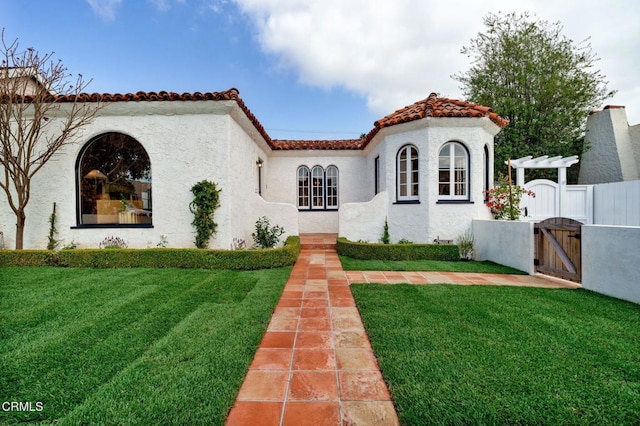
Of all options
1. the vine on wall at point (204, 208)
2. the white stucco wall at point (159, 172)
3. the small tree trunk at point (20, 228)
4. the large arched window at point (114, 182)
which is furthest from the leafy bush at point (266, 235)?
the small tree trunk at point (20, 228)

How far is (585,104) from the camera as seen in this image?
1516 centimetres

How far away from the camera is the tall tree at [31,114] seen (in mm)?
6816

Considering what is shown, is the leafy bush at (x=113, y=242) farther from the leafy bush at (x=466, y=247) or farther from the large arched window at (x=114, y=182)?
the leafy bush at (x=466, y=247)

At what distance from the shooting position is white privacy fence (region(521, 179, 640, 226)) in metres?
9.31

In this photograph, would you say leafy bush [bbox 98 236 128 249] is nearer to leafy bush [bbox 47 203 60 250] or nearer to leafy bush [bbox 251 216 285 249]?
leafy bush [bbox 47 203 60 250]

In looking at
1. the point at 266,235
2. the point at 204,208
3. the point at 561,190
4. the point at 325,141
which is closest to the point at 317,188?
the point at 325,141

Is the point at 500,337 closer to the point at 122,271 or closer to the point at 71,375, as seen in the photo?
the point at 71,375

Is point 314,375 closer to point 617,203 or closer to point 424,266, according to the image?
point 424,266

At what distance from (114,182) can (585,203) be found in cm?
1730

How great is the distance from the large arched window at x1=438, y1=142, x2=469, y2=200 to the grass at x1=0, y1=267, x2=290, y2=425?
682 centimetres

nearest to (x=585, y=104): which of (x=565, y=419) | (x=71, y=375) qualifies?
(x=565, y=419)

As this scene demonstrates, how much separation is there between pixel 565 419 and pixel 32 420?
159 inches

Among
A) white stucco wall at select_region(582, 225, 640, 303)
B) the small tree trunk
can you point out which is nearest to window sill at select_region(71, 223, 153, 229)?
the small tree trunk

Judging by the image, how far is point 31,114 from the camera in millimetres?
7441
